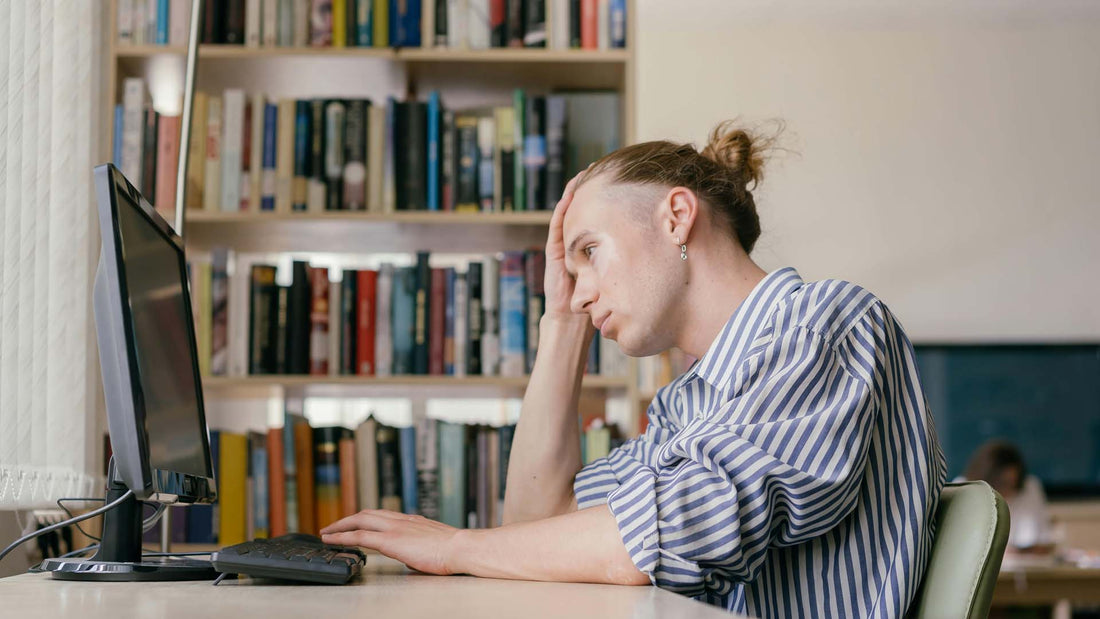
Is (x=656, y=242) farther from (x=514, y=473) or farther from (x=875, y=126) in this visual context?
(x=875, y=126)

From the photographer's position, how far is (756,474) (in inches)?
39.7

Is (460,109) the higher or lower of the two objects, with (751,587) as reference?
higher

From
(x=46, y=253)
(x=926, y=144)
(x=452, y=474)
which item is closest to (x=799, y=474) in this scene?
(x=46, y=253)

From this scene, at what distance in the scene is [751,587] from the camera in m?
1.18

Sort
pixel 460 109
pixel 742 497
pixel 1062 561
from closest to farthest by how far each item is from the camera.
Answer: pixel 742 497 < pixel 460 109 < pixel 1062 561

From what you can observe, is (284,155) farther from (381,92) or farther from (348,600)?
(348,600)

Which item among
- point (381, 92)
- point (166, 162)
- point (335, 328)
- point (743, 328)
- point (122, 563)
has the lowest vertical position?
point (122, 563)

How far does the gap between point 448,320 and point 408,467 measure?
0.34 m

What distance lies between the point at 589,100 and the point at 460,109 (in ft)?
1.09

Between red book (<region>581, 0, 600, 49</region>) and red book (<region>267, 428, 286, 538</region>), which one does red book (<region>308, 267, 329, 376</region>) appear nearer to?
red book (<region>267, 428, 286, 538</region>)

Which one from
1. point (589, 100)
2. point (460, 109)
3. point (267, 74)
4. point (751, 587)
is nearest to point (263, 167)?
point (267, 74)

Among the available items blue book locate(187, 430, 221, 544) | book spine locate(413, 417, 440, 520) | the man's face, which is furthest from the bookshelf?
the man's face

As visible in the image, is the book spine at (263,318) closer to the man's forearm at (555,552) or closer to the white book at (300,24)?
the white book at (300,24)

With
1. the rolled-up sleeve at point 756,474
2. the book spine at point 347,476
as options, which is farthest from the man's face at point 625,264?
the book spine at point 347,476
